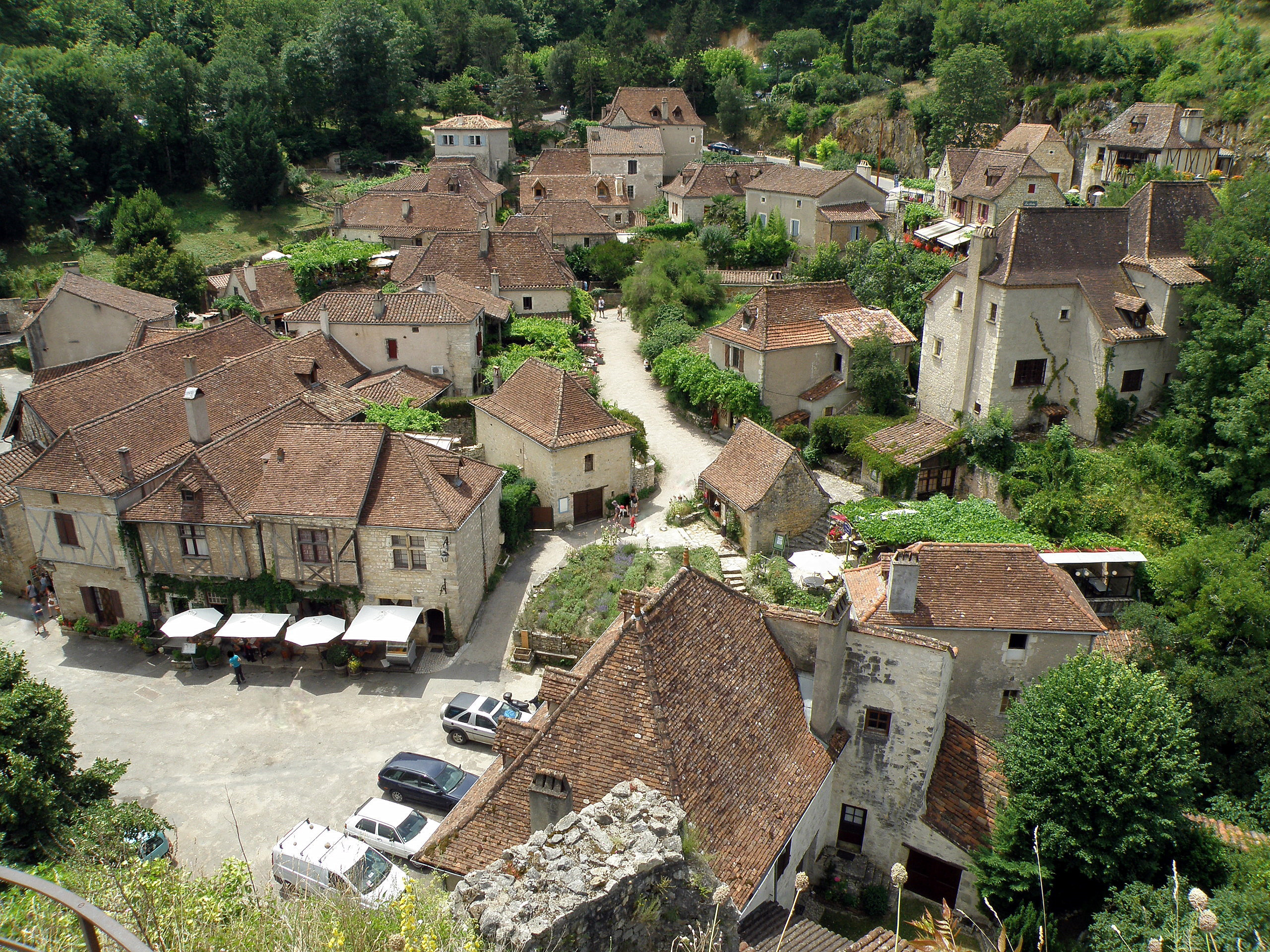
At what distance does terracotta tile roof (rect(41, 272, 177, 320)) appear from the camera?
152 feet

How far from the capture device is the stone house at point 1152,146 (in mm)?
53906

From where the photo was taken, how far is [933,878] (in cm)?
2094

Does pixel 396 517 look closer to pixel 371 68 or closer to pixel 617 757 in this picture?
pixel 617 757

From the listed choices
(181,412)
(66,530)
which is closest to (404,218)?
(181,412)

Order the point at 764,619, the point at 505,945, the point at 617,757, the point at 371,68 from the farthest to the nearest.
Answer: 1. the point at 371,68
2. the point at 764,619
3. the point at 617,757
4. the point at 505,945

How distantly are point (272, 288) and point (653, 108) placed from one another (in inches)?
1745

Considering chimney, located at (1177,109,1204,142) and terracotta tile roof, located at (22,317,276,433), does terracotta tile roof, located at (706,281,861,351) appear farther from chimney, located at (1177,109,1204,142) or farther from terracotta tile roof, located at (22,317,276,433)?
chimney, located at (1177,109,1204,142)

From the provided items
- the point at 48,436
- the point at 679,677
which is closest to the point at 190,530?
the point at 48,436

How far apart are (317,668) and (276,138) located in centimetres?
6187

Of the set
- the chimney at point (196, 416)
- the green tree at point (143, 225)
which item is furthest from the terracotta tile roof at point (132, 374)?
the green tree at point (143, 225)

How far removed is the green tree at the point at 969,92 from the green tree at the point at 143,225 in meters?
59.3

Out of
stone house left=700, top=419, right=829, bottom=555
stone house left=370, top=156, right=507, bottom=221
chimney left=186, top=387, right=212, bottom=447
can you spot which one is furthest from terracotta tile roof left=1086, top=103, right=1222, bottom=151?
chimney left=186, top=387, right=212, bottom=447

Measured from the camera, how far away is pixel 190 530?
29781 mm

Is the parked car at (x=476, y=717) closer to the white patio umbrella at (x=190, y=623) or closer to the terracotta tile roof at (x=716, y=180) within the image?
the white patio umbrella at (x=190, y=623)
